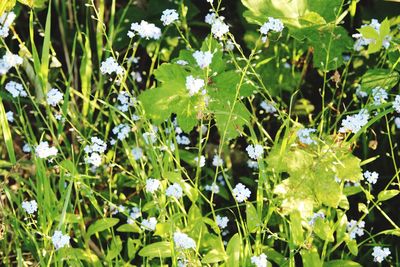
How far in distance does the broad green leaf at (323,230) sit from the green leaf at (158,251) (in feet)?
1.17

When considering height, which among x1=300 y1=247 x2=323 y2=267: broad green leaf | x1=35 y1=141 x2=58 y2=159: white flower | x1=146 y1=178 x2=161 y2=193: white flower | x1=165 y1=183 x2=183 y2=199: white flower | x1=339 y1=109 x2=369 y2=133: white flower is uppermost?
x1=35 y1=141 x2=58 y2=159: white flower

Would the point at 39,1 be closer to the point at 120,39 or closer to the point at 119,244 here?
the point at 120,39

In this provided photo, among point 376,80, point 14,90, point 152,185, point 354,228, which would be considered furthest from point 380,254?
point 14,90

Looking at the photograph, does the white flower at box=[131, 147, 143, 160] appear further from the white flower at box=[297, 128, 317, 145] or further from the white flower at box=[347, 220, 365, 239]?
the white flower at box=[347, 220, 365, 239]

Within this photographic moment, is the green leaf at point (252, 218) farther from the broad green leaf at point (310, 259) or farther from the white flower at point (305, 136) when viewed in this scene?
the white flower at point (305, 136)

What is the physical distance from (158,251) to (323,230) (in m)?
0.40

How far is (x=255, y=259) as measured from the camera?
5.03 ft

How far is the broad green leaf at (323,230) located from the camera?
1.61 m

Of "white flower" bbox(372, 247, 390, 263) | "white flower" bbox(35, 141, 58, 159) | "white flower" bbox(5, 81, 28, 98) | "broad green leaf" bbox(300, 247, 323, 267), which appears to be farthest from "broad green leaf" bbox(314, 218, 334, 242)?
"white flower" bbox(5, 81, 28, 98)

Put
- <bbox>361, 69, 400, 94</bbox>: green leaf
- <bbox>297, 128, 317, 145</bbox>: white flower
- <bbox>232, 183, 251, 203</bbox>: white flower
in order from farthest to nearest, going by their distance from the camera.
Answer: <bbox>361, 69, 400, 94</bbox>: green leaf
<bbox>297, 128, 317, 145</bbox>: white flower
<bbox>232, 183, 251, 203</bbox>: white flower

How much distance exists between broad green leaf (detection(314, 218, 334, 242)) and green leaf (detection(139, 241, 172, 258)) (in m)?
0.36

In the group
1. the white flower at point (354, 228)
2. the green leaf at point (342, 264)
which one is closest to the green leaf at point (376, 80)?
the white flower at point (354, 228)

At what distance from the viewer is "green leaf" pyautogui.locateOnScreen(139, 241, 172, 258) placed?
160 centimetres

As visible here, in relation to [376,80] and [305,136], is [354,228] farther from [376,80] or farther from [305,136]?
[376,80]
